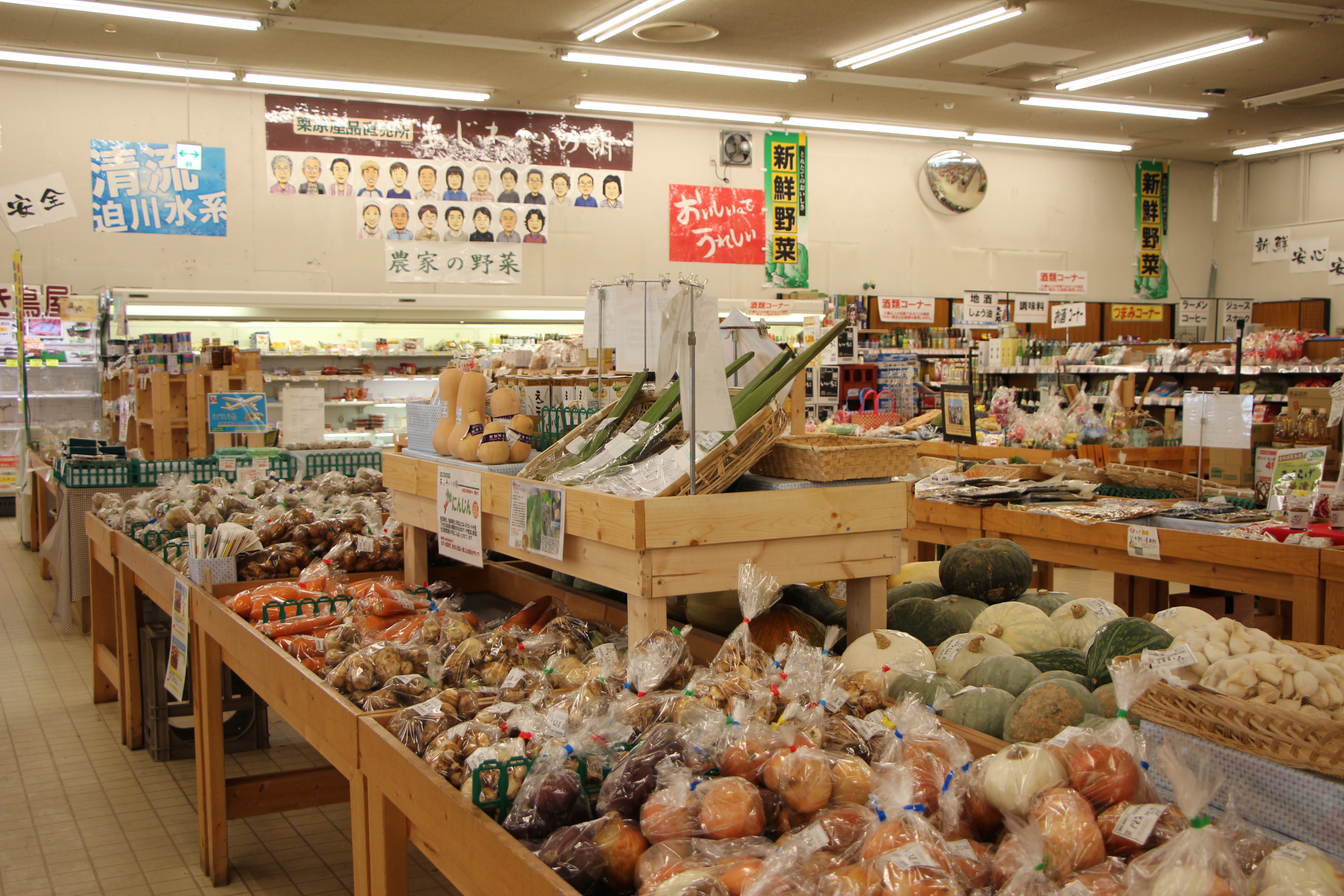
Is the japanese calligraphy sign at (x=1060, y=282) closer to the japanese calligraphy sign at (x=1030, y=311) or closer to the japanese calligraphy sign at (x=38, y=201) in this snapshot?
the japanese calligraphy sign at (x=1030, y=311)

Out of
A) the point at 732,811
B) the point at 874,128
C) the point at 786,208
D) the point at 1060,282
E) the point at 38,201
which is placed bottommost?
the point at 732,811

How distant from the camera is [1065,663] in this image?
7.14ft

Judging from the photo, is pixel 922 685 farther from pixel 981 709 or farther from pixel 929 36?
pixel 929 36

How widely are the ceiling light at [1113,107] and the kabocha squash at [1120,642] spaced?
1003 cm

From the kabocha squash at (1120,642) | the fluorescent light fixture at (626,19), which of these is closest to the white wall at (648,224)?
the fluorescent light fixture at (626,19)

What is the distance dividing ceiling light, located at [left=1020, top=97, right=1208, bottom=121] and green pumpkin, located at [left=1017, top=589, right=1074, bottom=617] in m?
9.28

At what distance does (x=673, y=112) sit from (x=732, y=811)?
10.9m

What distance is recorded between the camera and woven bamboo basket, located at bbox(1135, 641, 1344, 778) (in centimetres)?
125

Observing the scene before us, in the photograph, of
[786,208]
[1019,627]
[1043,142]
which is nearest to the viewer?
[1019,627]

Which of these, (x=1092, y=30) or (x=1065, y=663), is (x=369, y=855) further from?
(x=1092, y=30)

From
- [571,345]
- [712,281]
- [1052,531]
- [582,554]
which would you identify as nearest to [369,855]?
[582,554]

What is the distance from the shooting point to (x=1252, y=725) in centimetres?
132

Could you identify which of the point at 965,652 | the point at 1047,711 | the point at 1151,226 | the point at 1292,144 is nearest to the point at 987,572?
the point at 965,652

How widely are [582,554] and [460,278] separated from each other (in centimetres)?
946
